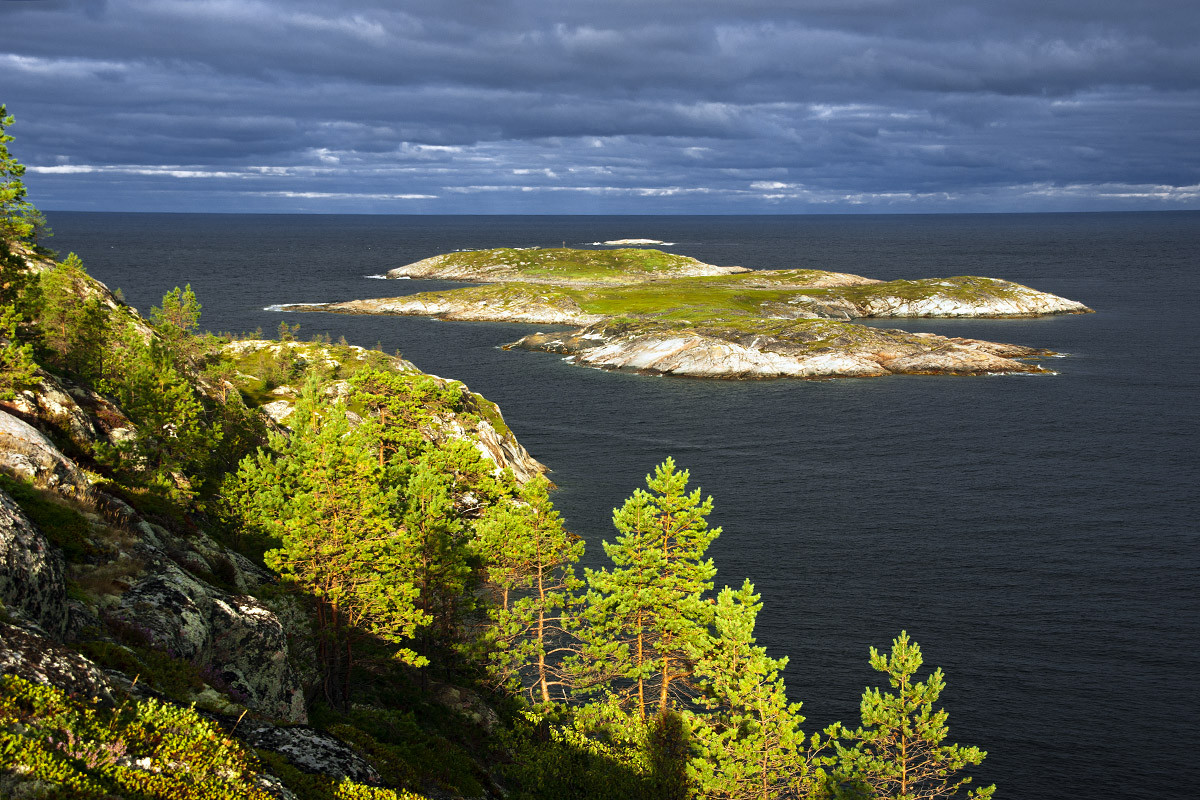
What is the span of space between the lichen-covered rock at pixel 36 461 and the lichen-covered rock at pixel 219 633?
5055 mm

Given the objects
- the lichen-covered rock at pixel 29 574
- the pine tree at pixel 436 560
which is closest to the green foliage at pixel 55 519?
the lichen-covered rock at pixel 29 574

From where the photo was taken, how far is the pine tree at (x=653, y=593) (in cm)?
3947

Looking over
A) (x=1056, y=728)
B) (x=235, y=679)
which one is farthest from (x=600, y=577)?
(x=1056, y=728)

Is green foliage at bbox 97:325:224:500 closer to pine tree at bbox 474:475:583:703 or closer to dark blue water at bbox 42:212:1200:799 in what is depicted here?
pine tree at bbox 474:475:583:703

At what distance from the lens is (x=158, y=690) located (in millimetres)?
19391

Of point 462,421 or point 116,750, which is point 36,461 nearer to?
point 116,750

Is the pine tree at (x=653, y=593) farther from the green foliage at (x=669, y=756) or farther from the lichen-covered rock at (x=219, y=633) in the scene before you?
the lichen-covered rock at (x=219, y=633)

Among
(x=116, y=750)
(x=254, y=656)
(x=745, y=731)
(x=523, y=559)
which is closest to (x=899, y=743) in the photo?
(x=745, y=731)

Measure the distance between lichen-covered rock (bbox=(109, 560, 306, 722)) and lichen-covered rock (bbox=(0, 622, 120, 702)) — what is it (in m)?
6.78

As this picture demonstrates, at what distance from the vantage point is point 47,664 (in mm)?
15961

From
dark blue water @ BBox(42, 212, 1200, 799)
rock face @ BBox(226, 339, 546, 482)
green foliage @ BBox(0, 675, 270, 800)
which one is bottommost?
dark blue water @ BBox(42, 212, 1200, 799)

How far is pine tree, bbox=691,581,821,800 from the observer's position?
35.0 m

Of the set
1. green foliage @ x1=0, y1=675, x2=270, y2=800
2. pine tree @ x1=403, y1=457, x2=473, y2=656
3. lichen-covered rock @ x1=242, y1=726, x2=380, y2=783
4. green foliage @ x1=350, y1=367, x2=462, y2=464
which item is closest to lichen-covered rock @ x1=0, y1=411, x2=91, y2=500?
lichen-covered rock @ x1=242, y1=726, x2=380, y2=783

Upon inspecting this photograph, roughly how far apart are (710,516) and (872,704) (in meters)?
46.1
